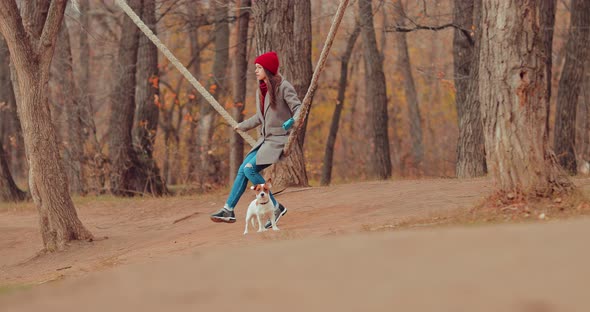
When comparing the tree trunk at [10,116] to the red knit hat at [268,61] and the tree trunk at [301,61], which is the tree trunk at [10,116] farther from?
the red knit hat at [268,61]

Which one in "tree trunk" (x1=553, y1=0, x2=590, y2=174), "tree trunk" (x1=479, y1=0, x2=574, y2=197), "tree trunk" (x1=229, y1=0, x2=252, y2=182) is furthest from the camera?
"tree trunk" (x1=229, y1=0, x2=252, y2=182)

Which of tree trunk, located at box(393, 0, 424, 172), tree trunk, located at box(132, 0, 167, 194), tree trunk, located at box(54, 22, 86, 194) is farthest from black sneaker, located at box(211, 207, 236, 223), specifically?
tree trunk, located at box(393, 0, 424, 172)

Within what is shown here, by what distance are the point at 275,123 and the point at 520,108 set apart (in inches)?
120

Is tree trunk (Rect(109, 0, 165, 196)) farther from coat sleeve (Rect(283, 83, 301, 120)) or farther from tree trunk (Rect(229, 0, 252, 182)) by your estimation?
coat sleeve (Rect(283, 83, 301, 120))

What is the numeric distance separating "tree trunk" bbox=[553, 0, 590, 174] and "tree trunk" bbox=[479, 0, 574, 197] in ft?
36.8

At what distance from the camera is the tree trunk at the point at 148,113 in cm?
2436

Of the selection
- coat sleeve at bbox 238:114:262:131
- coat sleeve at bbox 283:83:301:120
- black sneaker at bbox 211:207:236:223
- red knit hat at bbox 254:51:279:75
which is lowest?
black sneaker at bbox 211:207:236:223

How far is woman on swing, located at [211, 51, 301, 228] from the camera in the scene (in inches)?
484

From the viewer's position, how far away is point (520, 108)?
11523mm

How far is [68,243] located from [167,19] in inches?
793

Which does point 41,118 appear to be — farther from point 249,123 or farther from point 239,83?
point 239,83

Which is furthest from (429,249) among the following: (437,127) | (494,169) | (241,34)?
(437,127)

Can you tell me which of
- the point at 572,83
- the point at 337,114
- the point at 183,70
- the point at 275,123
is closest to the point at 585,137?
the point at 572,83

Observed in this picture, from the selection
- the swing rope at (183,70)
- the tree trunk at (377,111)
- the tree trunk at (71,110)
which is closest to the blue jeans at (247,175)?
the swing rope at (183,70)
